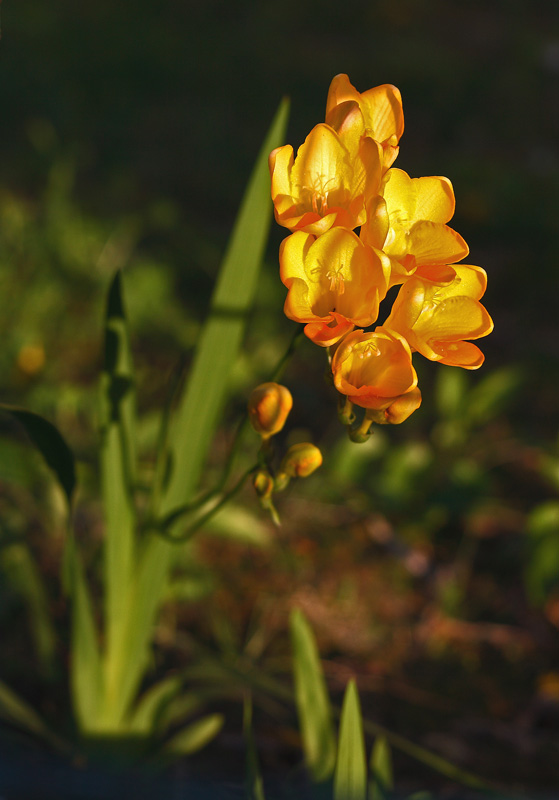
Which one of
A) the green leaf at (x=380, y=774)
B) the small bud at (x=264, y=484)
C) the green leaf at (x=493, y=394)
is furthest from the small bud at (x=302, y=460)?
the green leaf at (x=493, y=394)

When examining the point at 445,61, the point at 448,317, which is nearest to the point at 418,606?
the point at 448,317

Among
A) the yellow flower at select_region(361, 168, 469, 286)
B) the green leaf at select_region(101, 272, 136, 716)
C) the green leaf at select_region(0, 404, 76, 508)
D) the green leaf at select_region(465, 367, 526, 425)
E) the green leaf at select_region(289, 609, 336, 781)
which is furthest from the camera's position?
the green leaf at select_region(465, 367, 526, 425)

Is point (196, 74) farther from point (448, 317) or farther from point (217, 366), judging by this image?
point (448, 317)

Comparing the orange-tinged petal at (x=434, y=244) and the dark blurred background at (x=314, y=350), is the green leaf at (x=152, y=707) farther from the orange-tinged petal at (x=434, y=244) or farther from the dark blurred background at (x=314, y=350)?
the orange-tinged petal at (x=434, y=244)

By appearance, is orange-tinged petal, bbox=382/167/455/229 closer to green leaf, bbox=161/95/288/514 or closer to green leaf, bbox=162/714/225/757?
green leaf, bbox=161/95/288/514

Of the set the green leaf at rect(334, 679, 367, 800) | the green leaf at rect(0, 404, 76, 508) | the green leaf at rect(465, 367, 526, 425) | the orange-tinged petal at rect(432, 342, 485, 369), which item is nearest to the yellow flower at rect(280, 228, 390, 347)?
the orange-tinged petal at rect(432, 342, 485, 369)

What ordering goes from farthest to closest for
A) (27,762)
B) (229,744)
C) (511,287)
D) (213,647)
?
(511,287) < (213,647) < (229,744) < (27,762)

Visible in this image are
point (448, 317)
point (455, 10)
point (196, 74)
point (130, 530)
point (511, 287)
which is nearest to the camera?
point (448, 317)
